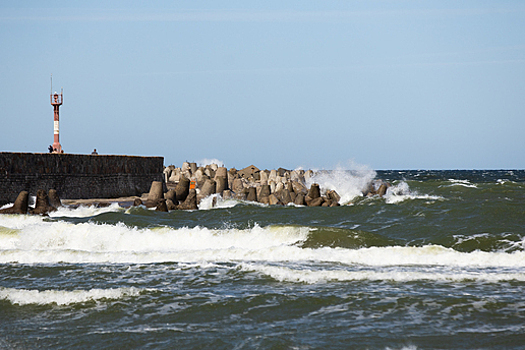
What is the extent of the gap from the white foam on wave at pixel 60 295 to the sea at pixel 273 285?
2cm

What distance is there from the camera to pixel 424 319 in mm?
7531

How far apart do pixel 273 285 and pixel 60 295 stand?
3370 mm

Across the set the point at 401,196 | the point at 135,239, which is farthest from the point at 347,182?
the point at 135,239

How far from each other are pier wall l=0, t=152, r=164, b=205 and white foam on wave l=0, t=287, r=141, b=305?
15871 millimetres

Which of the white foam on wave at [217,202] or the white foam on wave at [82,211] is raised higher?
the white foam on wave at [217,202]

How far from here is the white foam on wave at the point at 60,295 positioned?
8750 mm

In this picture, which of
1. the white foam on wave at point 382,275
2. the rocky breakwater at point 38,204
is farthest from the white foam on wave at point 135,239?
the rocky breakwater at point 38,204

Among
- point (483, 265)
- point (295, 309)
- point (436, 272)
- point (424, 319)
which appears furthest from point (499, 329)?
point (483, 265)

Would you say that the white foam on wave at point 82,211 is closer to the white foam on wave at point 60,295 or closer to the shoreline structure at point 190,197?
the shoreline structure at point 190,197

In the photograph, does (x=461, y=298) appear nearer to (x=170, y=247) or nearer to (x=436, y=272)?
(x=436, y=272)

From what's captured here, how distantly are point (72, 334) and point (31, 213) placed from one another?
621 inches

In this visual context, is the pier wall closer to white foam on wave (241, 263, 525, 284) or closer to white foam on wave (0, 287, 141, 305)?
white foam on wave (0, 287, 141, 305)

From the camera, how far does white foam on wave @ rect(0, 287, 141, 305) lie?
28.7 ft

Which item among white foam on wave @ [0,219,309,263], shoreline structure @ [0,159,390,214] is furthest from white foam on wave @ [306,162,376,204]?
white foam on wave @ [0,219,309,263]
